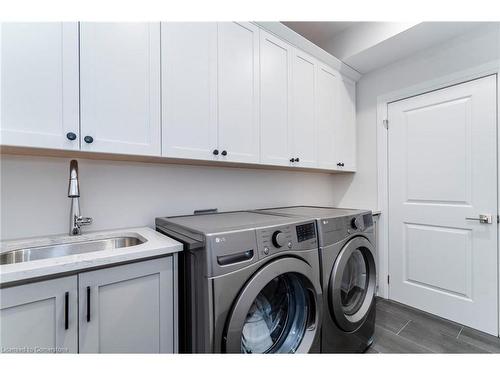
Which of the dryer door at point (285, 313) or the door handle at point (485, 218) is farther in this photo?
the door handle at point (485, 218)

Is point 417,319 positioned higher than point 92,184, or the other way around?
point 92,184

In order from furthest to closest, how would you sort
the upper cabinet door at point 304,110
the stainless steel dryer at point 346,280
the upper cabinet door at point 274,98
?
the upper cabinet door at point 304,110, the upper cabinet door at point 274,98, the stainless steel dryer at point 346,280

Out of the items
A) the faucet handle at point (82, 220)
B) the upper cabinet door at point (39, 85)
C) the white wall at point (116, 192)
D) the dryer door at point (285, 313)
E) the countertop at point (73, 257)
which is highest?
the upper cabinet door at point (39, 85)

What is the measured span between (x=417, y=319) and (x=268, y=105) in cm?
224

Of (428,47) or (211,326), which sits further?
(428,47)

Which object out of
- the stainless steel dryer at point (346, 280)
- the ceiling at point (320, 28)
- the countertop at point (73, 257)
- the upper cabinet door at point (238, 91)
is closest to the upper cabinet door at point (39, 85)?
the countertop at point (73, 257)

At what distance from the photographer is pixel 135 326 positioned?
3.12ft

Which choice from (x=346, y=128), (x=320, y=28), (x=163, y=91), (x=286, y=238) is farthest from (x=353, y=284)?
(x=320, y=28)

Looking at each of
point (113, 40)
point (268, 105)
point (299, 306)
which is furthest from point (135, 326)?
point (268, 105)

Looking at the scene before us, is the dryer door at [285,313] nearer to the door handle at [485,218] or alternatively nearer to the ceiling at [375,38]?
the door handle at [485,218]

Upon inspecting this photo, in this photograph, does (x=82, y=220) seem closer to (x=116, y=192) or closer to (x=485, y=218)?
(x=116, y=192)

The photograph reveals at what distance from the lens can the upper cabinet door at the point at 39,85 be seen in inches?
37.1
